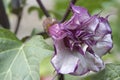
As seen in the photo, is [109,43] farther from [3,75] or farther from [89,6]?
[89,6]

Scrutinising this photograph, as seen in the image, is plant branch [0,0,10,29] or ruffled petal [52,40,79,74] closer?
ruffled petal [52,40,79,74]

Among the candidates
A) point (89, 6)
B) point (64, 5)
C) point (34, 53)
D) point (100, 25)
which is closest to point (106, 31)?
point (100, 25)

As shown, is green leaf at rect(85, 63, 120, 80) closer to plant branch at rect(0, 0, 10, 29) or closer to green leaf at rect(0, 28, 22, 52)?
green leaf at rect(0, 28, 22, 52)

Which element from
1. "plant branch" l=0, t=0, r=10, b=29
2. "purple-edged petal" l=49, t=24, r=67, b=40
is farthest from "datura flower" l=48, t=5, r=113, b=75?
"plant branch" l=0, t=0, r=10, b=29

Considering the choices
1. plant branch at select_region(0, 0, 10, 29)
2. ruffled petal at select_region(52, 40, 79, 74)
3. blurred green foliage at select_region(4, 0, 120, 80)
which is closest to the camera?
ruffled petal at select_region(52, 40, 79, 74)

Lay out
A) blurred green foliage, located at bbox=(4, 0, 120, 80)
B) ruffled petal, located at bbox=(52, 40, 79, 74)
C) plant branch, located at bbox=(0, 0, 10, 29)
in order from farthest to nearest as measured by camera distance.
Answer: blurred green foliage, located at bbox=(4, 0, 120, 80) → plant branch, located at bbox=(0, 0, 10, 29) → ruffled petal, located at bbox=(52, 40, 79, 74)

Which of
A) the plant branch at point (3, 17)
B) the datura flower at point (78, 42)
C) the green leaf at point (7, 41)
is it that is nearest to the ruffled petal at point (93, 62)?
the datura flower at point (78, 42)
